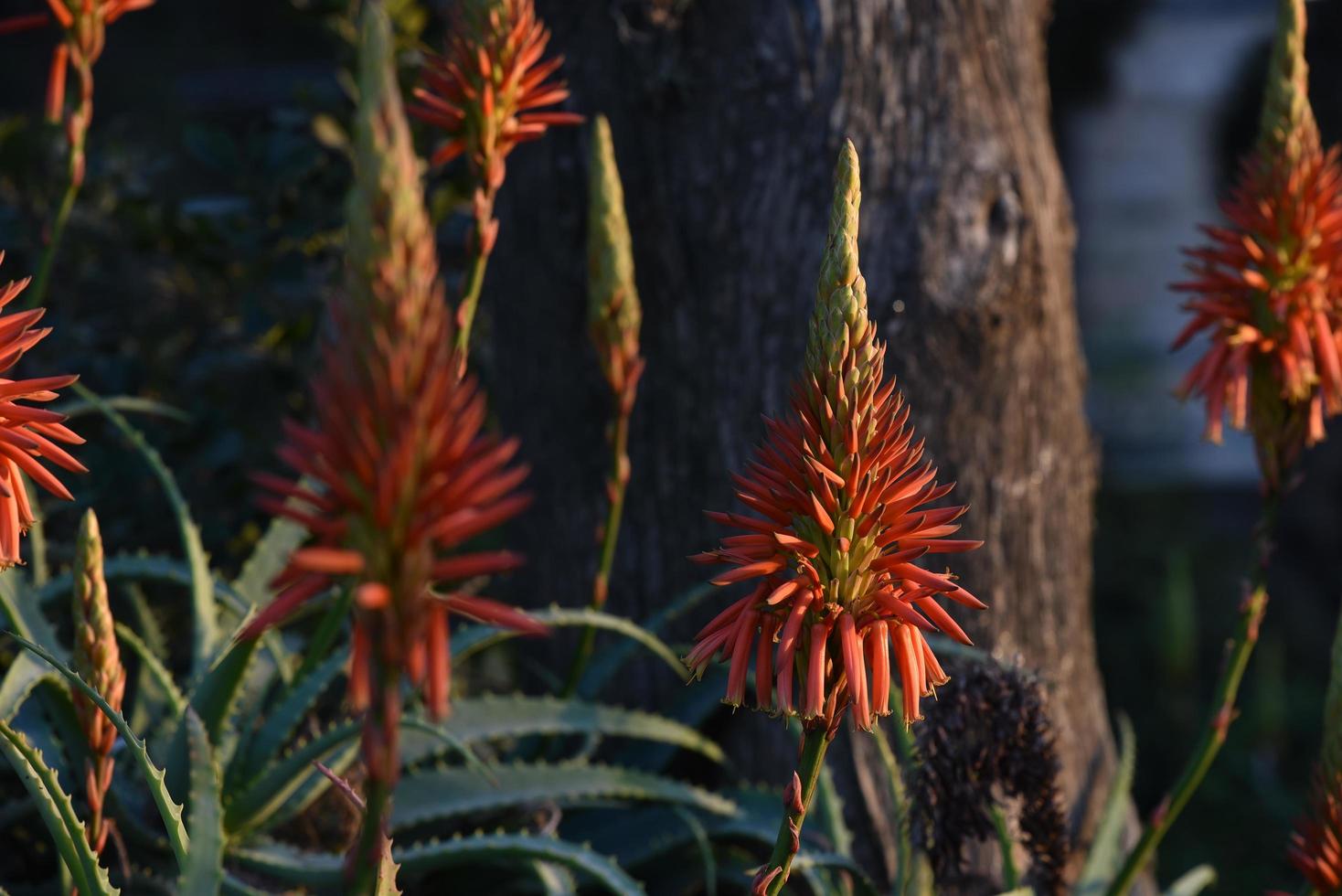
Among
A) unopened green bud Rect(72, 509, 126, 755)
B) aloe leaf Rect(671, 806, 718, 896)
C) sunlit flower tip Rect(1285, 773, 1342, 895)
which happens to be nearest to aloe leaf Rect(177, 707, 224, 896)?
unopened green bud Rect(72, 509, 126, 755)

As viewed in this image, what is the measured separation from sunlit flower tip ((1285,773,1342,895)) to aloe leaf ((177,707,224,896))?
3.57ft

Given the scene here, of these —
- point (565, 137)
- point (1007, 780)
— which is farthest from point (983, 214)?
point (1007, 780)

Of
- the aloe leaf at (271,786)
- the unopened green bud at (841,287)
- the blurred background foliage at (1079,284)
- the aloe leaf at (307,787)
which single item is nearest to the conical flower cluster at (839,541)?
the unopened green bud at (841,287)

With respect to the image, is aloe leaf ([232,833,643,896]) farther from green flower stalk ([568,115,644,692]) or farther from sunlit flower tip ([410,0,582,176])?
sunlit flower tip ([410,0,582,176])

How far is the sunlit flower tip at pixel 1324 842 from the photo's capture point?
50.7 inches

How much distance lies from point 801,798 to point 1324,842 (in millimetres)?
703

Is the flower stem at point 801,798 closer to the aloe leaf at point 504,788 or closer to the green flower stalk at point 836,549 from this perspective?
the green flower stalk at point 836,549

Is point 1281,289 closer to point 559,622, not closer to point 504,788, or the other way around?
point 559,622

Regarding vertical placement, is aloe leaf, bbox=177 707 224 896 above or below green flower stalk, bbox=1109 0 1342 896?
below

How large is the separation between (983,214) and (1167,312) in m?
5.38

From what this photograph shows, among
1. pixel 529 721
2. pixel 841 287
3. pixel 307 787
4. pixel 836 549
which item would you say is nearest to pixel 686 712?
pixel 529 721

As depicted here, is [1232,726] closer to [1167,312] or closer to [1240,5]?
[1167,312]

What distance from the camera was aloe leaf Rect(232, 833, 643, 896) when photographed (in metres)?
1.54

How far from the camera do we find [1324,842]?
1.31 meters
